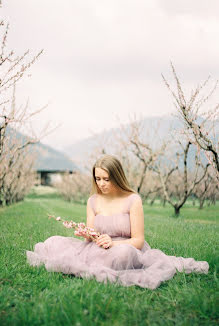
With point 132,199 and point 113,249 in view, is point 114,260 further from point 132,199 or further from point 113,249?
point 132,199

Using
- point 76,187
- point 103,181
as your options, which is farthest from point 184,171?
point 76,187

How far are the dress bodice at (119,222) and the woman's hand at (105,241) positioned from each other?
0.31m

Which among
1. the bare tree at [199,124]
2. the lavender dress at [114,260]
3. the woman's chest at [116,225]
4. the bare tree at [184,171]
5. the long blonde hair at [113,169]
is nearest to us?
the lavender dress at [114,260]

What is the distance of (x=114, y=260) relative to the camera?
3.85 m

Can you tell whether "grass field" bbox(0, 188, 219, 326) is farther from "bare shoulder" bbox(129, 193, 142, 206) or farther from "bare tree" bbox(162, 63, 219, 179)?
"bare tree" bbox(162, 63, 219, 179)

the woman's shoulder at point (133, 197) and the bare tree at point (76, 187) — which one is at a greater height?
the woman's shoulder at point (133, 197)

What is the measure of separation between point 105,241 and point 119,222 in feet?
1.24

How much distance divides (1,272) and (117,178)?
5.45 ft

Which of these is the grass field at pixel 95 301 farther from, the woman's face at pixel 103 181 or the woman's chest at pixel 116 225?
the woman's face at pixel 103 181

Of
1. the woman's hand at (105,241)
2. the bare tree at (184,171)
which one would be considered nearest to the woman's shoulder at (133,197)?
the woman's hand at (105,241)

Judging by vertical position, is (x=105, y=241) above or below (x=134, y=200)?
below

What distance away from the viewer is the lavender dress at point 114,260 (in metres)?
3.71

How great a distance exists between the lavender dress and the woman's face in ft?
0.88

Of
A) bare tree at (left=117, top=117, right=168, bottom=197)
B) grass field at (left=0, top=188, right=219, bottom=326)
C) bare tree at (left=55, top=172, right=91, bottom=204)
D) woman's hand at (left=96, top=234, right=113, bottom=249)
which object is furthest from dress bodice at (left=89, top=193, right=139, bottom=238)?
bare tree at (left=55, top=172, right=91, bottom=204)
